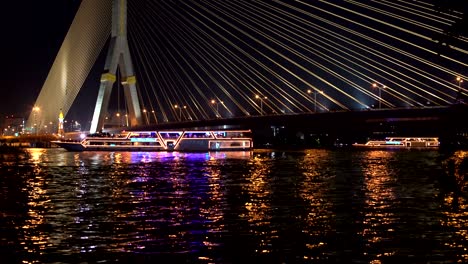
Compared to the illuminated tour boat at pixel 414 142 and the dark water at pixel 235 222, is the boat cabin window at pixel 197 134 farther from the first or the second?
the dark water at pixel 235 222

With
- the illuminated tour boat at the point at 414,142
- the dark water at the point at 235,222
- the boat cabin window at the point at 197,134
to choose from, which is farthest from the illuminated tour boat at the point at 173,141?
the dark water at the point at 235,222

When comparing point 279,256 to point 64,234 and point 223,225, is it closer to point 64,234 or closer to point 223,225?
point 223,225

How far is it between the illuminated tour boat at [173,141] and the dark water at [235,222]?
35.4 m

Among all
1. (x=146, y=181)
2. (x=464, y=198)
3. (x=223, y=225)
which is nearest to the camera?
(x=223, y=225)

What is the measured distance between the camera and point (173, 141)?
183 feet

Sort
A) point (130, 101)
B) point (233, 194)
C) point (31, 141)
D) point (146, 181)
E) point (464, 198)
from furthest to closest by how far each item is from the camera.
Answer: point (31, 141), point (130, 101), point (146, 181), point (233, 194), point (464, 198)

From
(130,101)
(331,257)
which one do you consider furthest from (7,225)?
(130,101)

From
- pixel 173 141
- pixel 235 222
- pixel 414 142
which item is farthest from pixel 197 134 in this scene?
pixel 235 222

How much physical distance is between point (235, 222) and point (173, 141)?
4476cm

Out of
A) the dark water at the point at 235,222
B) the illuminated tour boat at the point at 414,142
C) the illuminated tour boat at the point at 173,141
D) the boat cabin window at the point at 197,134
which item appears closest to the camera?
the dark water at the point at 235,222

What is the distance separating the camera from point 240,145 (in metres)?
55.3

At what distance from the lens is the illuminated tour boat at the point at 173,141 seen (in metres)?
55.1

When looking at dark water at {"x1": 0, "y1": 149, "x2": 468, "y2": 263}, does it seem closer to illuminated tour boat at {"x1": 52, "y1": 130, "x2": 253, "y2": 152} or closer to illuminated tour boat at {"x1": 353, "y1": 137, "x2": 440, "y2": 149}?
illuminated tour boat at {"x1": 52, "y1": 130, "x2": 253, "y2": 152}

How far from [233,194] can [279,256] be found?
7.73m
